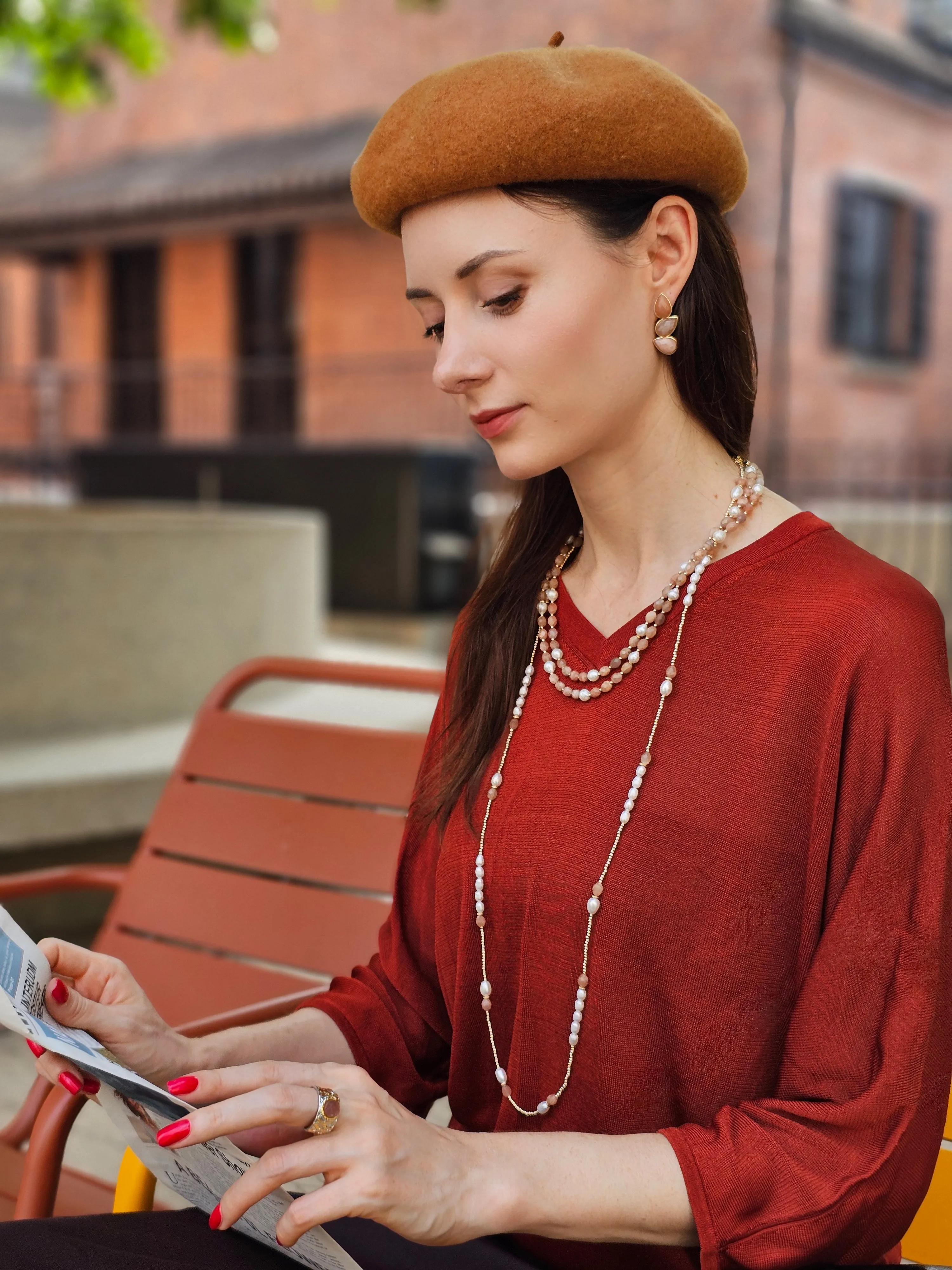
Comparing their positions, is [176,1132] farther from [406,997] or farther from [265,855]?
[265,855]

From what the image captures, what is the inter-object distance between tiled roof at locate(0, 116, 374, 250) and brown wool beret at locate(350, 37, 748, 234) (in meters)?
11.9

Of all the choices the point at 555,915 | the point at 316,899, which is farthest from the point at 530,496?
the point at 316,899

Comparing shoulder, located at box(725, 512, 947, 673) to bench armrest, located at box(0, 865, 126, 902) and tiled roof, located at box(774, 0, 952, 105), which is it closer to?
bench armrest, located at box(0, 865, 126, 902)

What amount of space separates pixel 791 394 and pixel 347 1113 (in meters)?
12.4

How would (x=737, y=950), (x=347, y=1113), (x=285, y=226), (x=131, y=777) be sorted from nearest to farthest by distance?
(x=347, y=1113) → (x=737, y=950) → (x=131, y=777) → (x=285, y=226)

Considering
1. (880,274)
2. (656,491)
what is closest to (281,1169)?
(656,491)

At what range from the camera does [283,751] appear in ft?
8.91

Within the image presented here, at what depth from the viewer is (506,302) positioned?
1365 millimetres

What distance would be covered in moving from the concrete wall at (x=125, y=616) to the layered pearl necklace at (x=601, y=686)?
3237mm

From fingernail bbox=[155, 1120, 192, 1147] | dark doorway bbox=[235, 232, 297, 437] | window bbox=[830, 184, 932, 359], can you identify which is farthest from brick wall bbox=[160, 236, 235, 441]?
fingernail bbox=[155, 1120, 192, 1147]

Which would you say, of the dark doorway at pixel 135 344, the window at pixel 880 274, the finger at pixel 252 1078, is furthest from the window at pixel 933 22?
the finger at pixel 252 1078

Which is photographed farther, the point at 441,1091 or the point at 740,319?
the point at 441,1091

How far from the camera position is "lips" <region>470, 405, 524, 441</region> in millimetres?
1397

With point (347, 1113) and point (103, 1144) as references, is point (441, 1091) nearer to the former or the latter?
point (347, 1113)
